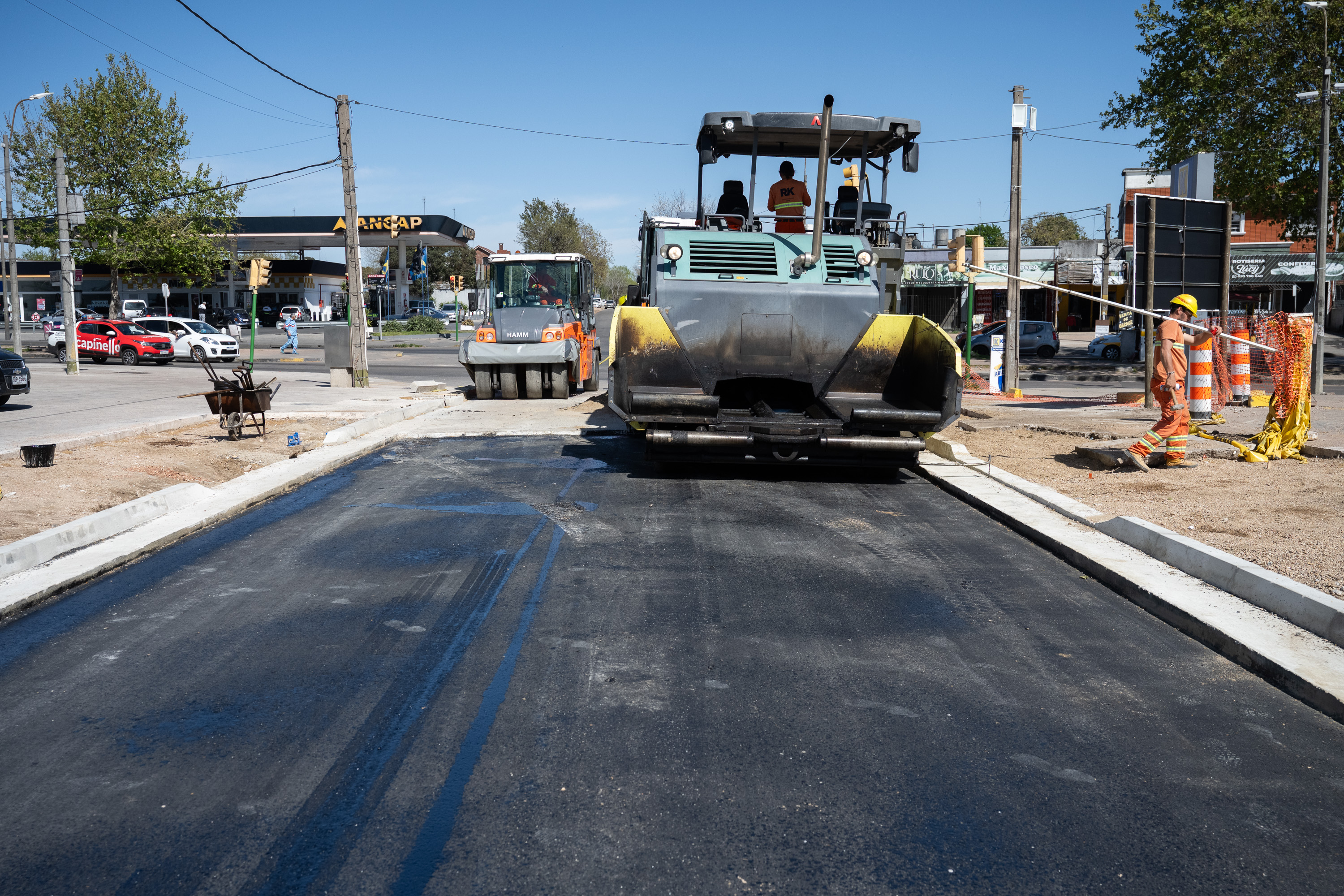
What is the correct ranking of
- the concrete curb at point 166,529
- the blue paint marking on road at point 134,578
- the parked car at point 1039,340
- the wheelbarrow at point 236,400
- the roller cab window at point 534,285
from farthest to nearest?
1. the parked car at point 1039,340
2. the roller cab window at point 534,285
3. the wheelbarrow at point 236,400
4. the concrete curb at point 166,529
5. the blue paint marking on road at point 134,578

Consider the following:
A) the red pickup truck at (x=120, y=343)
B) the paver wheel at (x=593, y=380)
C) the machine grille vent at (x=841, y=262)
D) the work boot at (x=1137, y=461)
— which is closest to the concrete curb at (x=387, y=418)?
the paver wheel at (x=593, y=380)

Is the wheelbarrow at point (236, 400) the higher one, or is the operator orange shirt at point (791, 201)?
the operator orange shirt at point (791, 201)

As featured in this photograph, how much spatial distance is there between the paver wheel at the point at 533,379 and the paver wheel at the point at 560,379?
0.76ft

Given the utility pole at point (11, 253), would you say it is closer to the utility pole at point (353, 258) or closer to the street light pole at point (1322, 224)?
the utility pole at point (353, 258)

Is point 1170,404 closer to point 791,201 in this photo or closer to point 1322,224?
point 791,201

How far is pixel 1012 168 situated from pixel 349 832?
20745mm

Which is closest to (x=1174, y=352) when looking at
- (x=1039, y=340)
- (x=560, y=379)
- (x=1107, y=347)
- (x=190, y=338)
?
(x=560, y=379)

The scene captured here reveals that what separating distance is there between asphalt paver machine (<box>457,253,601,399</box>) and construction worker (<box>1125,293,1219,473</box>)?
11.1 metres

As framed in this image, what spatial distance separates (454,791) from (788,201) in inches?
374

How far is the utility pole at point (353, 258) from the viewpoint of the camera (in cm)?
2206

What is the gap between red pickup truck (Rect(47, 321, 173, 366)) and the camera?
33844mm

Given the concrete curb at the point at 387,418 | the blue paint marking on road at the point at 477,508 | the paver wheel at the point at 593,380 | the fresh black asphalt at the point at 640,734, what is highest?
the paver wheel at the point at 593,380

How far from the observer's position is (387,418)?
15852mm

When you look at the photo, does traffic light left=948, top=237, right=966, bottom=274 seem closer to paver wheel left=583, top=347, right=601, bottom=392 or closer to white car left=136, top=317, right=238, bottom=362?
paver wheel left=583, top=347, right=601, bottom=392
